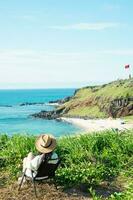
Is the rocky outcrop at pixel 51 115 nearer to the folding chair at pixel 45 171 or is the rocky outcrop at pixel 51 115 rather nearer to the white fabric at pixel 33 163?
the white fabric at pixel 33 163

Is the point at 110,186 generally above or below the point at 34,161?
below

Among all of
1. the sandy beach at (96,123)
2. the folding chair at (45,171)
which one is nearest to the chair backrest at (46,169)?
the folding chair at (45,171)

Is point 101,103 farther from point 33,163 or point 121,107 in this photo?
point 33,163

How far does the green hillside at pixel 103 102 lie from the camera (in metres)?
97.1

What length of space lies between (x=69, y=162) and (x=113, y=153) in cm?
153

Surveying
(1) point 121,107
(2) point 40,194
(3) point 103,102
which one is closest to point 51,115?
(3) point 103,102

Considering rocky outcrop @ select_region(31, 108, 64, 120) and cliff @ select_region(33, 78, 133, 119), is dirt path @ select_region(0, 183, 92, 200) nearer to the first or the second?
cliff @ select_region(33, 78, 133, 119)

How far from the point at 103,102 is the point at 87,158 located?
8742 centimetres

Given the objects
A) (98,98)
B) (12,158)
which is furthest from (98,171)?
(98,98)

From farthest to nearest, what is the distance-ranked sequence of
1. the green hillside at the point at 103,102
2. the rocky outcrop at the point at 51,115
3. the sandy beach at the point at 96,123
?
1. the rocky outcrop at the point at 51,115
2. the green hillside at the point at 103,102
3. the sandy beach at the point at 96,123

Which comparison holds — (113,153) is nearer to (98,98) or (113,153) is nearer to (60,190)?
(60,190)

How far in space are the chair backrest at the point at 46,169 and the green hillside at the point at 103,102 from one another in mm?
82996

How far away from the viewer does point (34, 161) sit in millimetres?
12656

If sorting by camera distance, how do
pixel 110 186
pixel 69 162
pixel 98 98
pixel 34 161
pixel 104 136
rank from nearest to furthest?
pixel 34 161, pixel 110 186, pixel 69 162, pixel 104 136, pixel 98 98
